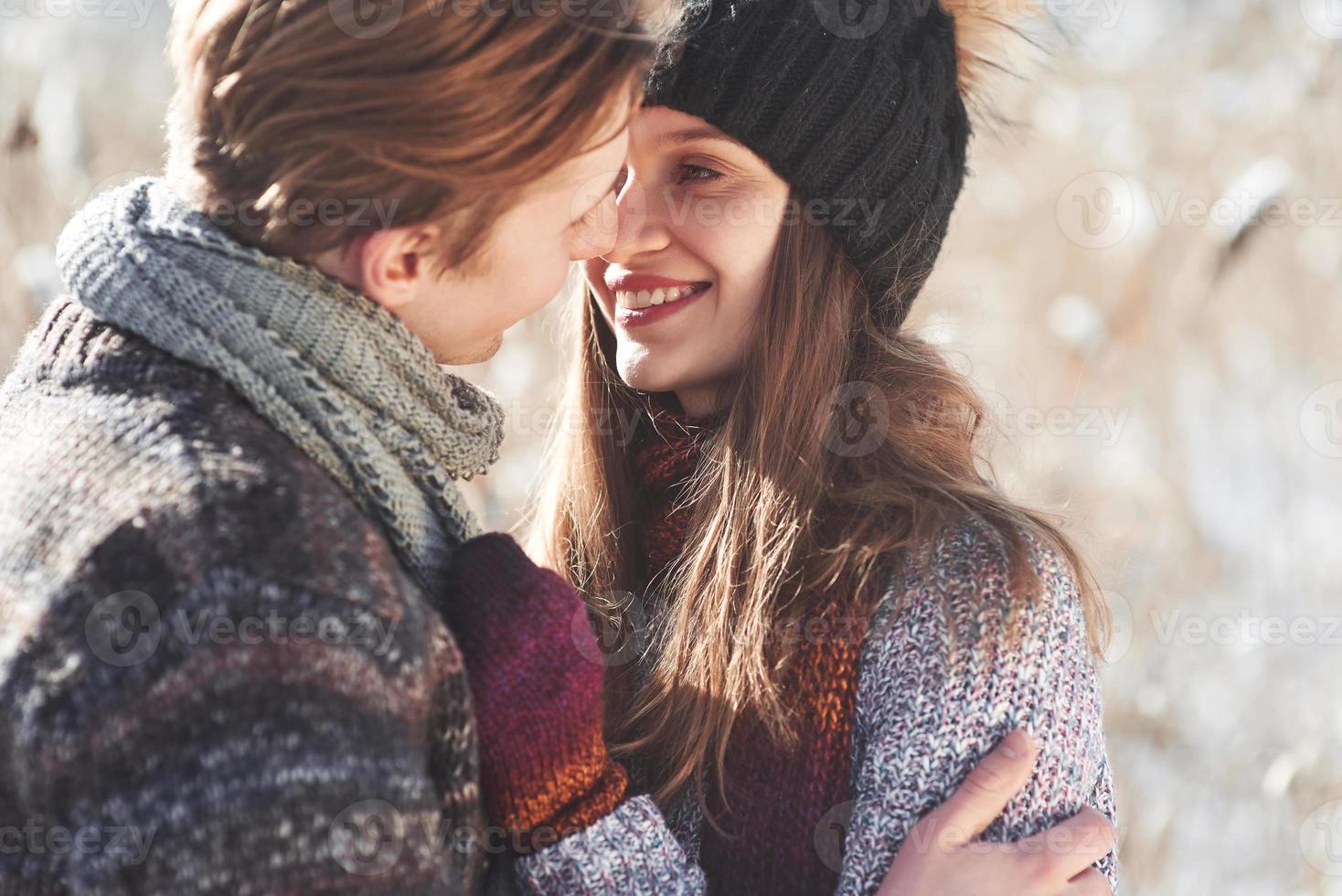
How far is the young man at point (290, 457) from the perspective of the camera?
32.5 inches

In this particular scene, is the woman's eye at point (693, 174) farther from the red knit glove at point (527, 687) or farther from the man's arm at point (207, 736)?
the man's arm at point (207, 736)

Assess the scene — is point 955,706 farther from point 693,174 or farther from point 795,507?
point 693,174

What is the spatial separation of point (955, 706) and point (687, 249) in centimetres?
74

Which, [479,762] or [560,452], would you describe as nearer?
[479,762]

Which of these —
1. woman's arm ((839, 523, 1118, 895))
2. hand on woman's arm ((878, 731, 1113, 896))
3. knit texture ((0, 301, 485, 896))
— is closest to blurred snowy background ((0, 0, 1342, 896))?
woman's arm ((839, 523, 1118, 895))

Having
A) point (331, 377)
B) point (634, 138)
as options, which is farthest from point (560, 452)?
point (331, 377)

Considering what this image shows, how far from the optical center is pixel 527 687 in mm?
1105

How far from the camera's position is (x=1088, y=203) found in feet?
14.6

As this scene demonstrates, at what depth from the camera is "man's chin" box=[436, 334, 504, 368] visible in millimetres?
1235

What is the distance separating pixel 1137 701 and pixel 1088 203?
79.2 inches

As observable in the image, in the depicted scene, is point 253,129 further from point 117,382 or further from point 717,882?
point 717,882

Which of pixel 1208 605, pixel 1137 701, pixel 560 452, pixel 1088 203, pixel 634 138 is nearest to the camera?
pixel 634 138

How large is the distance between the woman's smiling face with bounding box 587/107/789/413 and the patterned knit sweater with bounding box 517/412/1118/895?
466 mm

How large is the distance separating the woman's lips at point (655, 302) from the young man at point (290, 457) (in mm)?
456
